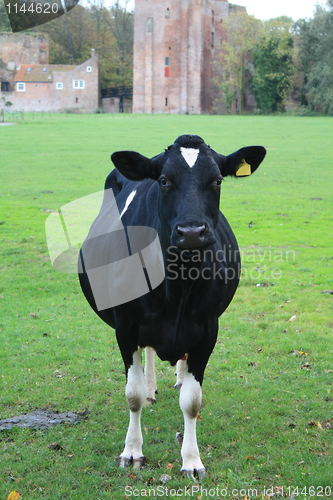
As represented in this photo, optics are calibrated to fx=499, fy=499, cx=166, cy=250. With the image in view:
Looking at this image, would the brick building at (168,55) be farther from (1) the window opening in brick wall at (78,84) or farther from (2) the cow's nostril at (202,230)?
(2) the cow's nostril at (202,230)

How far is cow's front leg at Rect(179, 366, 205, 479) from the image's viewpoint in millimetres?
3975

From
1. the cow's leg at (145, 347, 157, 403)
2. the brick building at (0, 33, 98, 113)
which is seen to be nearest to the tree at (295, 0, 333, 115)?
the brick building at (0, 33, 98, 113)

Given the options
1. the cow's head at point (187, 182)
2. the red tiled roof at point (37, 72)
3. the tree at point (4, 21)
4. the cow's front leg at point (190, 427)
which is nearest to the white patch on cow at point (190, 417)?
the cow's front leg at point (190, 427)

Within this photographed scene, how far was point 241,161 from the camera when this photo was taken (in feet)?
12.6

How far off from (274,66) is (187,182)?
77581 millimetres

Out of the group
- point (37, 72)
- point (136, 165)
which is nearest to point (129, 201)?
point (136, 165)

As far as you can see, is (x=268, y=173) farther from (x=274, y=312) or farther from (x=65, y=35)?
(x=65, y=35)

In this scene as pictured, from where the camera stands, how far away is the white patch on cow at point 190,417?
3.97 meters

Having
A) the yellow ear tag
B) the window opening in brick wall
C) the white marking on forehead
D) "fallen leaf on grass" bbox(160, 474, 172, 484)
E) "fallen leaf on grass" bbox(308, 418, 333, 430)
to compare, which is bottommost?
"fallen leaf on grass" bbox(160, 474, 172, 484)

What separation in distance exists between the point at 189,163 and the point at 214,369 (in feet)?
10.7

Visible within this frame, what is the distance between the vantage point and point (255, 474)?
13.1 ft

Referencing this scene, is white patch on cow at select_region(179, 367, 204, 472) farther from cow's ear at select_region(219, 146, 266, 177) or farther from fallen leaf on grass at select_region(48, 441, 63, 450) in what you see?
cow's ear at select_region(219, 146, 266, 177)

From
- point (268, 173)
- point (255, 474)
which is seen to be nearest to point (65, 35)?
point (268, 173)

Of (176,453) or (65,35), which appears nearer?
(176,453)
